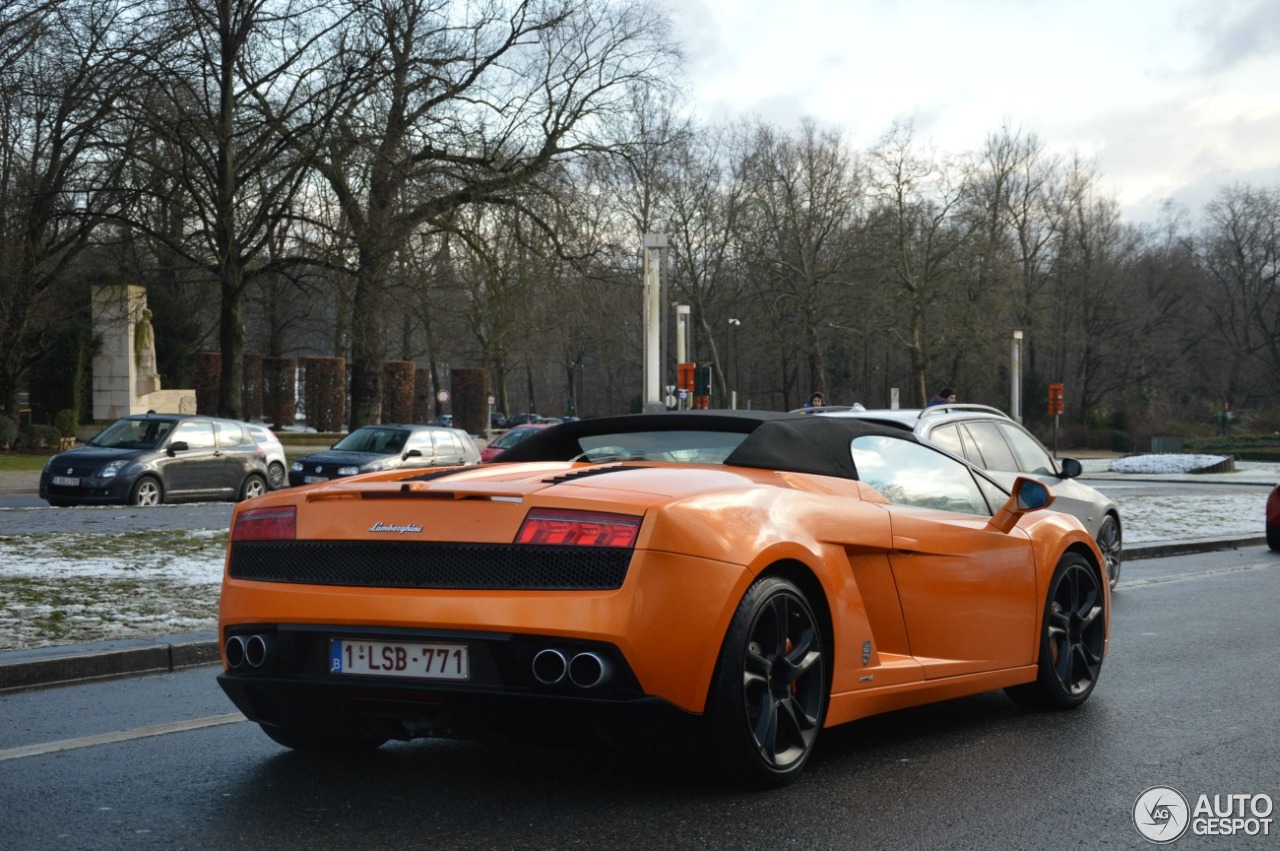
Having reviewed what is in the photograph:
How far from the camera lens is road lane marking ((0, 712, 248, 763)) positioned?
5.93 metres

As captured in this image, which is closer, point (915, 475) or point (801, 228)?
point (915, 475)

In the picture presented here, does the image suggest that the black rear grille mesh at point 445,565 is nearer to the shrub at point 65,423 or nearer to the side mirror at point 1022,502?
the side mirror at point 1022,502

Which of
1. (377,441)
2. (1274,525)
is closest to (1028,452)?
(1274,525)

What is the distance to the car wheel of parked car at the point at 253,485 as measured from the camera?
26.4m

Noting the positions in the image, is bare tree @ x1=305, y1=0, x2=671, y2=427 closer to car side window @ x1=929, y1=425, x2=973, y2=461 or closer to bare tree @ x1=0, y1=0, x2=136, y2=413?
bare tree @ x1=0, y1=0, x2=136, y2=413

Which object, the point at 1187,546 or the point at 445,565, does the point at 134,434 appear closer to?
the point at 1187,546

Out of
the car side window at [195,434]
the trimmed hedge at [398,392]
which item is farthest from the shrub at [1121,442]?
the car side window at [195,434]

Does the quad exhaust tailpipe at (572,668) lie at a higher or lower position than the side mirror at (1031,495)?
lower

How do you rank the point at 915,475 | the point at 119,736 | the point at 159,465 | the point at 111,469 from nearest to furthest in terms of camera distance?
the point at 119,736 < the point at 915,475 < the point at 111,469 < the point at 159,465

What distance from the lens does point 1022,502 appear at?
6.76 metres

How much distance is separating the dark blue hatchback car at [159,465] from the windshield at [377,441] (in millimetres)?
1902

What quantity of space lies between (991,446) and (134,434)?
16.7 meters

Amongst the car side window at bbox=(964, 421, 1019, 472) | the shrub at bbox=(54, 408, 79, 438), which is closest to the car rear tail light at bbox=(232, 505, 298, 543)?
the car side window at bbox=(964, 421, 1019, 472)

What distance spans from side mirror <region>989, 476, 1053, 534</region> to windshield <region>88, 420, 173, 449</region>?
20061 mm
